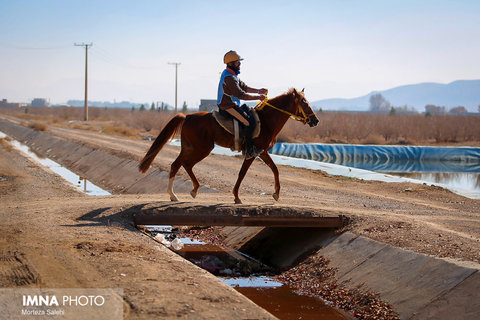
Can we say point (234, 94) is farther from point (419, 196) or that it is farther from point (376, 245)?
point (419, 196)

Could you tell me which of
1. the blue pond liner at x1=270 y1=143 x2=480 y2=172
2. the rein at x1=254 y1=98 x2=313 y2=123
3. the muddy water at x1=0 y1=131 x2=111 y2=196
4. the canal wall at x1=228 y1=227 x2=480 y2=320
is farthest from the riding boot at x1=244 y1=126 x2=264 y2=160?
the blue pond liner at x1=270 y1=143 x2=480 y2=172

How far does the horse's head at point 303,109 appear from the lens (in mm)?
12227

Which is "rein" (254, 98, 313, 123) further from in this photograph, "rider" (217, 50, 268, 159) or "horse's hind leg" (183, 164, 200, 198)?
"horse's hind leg" (183, 164, 200, 198)

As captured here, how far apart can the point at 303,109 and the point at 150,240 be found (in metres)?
4.33

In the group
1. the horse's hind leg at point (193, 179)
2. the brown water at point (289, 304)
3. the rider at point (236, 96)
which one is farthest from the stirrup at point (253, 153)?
the brown water at point (289, 304)

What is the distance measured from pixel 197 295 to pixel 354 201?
8.97 m

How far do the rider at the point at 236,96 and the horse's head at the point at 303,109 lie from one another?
2.64 ft

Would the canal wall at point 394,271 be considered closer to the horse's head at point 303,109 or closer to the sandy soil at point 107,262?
the horse's head at point 303,109

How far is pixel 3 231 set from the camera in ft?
31.1

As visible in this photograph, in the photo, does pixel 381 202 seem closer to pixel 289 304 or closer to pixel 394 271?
pixel 394 271

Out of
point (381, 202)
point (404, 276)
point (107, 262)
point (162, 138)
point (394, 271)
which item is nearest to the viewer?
point (107, 262)

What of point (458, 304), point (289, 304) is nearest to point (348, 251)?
point (289, 304)

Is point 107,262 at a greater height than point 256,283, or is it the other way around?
point 107,262

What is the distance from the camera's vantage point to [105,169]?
27.0m
